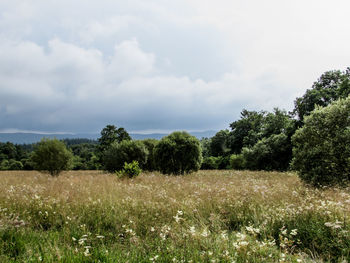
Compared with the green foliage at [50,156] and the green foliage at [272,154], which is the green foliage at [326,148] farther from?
the green foliage at [272,154]

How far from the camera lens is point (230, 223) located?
5.09m

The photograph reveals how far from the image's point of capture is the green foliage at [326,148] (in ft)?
28.5

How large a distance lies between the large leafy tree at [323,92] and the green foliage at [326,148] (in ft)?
70.2

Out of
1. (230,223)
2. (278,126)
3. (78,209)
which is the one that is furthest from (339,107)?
(278,126)

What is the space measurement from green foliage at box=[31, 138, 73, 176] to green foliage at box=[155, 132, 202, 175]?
8.56 m

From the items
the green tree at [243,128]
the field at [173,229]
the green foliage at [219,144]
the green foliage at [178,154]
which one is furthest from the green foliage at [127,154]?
the green foliage at [219,144]

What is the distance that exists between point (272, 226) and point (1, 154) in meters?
84.5

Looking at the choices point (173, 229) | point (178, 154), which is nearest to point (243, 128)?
point (178, 154)

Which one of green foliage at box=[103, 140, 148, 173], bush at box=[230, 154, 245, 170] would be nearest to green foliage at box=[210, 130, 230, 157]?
bush at box=[230, 154, 245, 170]

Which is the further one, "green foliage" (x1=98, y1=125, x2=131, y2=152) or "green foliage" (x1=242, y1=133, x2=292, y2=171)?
"green foliage" (x1=98, y1=125, x2=131, y2=152)

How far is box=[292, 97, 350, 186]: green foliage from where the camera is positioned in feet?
28.5

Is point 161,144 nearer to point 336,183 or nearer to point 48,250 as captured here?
point 336,183

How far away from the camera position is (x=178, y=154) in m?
18.3

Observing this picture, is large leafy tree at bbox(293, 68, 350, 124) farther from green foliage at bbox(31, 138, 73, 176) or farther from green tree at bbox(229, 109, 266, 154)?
green foliage at bbox(31, 138, 73, 176)
